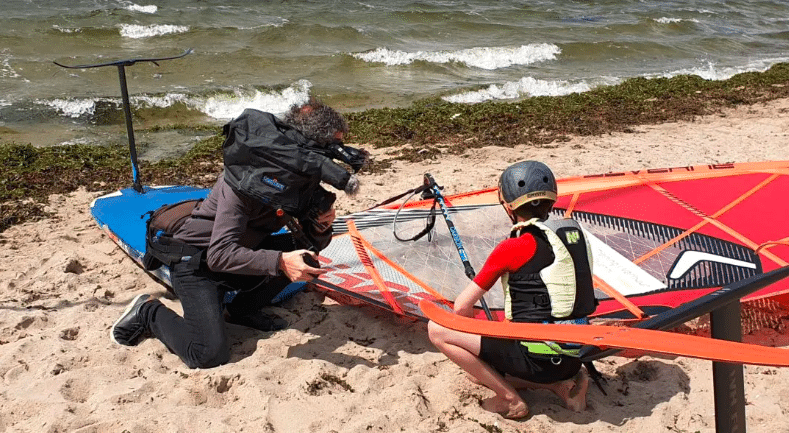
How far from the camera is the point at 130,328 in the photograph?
12.7 feet

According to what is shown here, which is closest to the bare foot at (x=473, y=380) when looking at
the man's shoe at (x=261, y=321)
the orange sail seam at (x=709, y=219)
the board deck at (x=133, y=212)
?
the man's shoe at (x=261, y=321)

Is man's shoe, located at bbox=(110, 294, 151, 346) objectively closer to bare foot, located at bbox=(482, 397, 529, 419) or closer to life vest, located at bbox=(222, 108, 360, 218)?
life vest, located at bbox=(222, 108, 360, 218)

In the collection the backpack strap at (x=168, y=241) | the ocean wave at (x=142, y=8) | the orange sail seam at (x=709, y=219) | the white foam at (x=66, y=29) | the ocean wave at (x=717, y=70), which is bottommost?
the white foam at (x=66, y=29)

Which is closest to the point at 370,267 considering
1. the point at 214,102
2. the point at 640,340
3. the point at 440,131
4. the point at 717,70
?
the point at 640,340

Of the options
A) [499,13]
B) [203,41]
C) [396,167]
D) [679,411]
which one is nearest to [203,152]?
[396,167]

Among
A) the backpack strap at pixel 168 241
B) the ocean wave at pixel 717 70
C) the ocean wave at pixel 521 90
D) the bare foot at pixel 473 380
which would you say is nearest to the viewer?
the bare foot at pixel 473 380

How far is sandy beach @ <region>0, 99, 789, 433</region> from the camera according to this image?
3.16 meters

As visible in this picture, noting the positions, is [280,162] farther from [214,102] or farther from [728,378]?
[214,102]

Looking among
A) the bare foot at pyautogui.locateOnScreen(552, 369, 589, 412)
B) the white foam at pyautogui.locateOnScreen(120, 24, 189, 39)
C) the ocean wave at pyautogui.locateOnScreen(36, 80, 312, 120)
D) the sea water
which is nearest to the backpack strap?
the bare foot at pyautogui.locateOnScreen(552, 369, 589, 412)

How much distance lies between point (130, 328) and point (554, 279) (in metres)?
2.26

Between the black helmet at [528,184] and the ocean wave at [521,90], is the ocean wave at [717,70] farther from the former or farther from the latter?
the black helmet at [528,184]

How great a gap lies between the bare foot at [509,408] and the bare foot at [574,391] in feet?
0.58

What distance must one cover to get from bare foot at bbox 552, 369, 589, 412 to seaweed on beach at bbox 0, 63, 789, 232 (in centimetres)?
389

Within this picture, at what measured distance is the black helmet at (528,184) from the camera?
2.94 m
